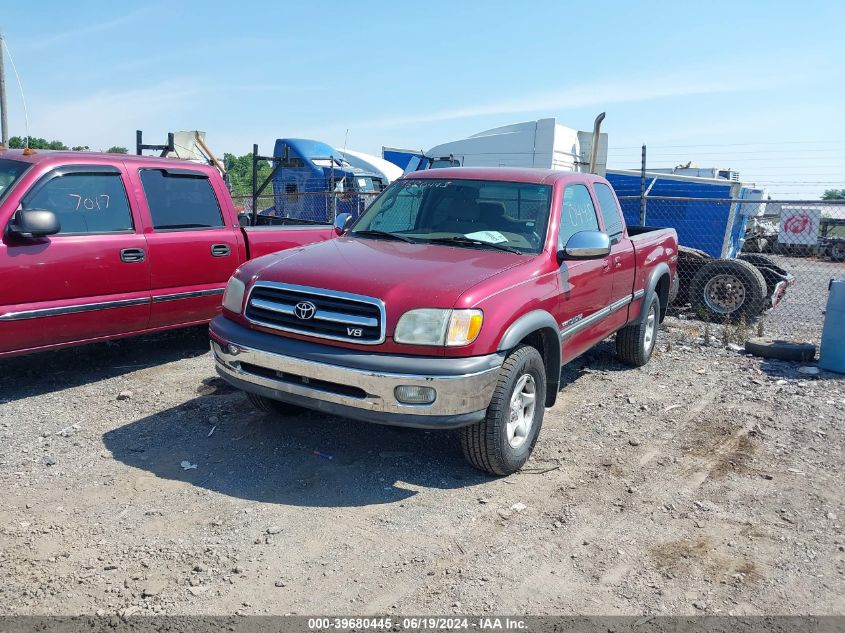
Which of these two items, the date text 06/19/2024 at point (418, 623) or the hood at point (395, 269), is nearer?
the date text 06/19/2024 at point (418, 623)

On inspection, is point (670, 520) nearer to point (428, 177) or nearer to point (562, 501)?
point (562, 501)

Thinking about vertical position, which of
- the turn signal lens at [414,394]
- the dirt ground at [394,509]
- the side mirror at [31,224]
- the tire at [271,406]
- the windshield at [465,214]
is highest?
the windshield at [465,214]

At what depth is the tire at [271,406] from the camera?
482 cm

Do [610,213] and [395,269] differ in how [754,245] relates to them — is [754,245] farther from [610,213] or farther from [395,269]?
[395,269]

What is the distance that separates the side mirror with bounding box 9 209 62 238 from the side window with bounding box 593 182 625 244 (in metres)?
4.31

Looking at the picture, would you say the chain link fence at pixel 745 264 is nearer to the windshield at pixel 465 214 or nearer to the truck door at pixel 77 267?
the windshield at pixel 465 214

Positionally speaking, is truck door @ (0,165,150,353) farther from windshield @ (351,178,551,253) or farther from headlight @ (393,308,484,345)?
headlight @ (393,308,484,345)

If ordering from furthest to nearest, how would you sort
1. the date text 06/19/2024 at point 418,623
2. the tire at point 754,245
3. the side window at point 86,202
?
the tire at point 754,245, the side window at point 86,202, the date text 06/19/2024 at point 418,623

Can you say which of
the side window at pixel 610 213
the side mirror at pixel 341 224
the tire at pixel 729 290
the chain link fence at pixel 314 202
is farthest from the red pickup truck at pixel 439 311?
the chain link fence at pixel 314 202

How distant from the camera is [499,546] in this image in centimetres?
341

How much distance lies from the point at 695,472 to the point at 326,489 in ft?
7.91

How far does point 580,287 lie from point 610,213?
1.42 m

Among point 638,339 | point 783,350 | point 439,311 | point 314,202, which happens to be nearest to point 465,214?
point 439,311

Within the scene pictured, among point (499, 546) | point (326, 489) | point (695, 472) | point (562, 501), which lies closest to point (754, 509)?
point (695, 472)
